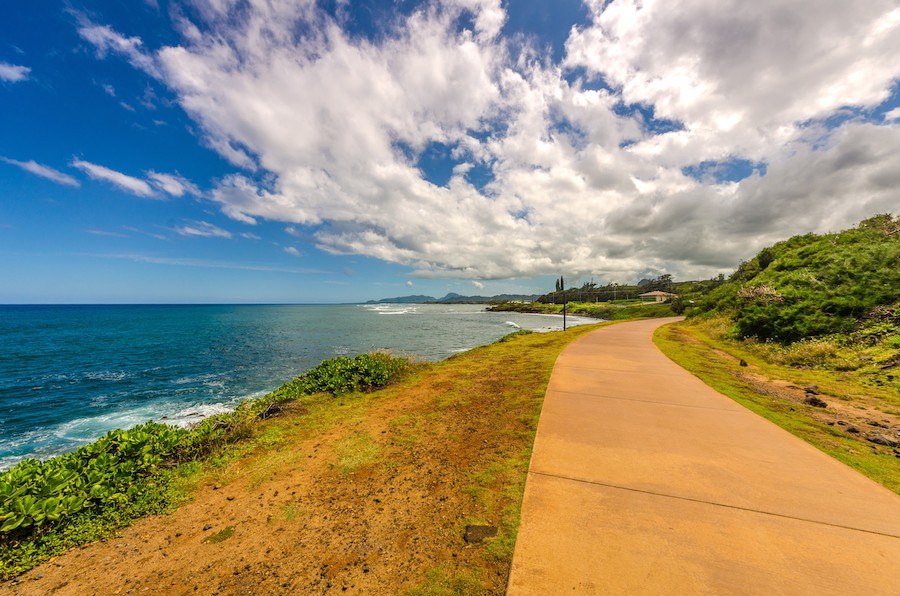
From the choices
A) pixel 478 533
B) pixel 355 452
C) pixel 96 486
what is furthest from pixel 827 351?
pixel 96 486

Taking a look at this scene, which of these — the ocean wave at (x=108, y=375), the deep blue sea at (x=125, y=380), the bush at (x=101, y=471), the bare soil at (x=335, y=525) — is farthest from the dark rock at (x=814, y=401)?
the ocean wave at (x=108, y=375)

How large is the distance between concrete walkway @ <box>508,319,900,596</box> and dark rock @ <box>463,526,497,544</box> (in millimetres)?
341

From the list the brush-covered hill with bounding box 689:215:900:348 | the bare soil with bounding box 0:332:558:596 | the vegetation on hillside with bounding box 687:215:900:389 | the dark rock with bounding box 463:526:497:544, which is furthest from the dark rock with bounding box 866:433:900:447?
the brush-covered hill with bounding box 689:215:900:348

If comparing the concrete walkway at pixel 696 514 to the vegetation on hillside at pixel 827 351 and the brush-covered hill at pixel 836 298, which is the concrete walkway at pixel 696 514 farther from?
the brush-covered hill at pixel 836 298

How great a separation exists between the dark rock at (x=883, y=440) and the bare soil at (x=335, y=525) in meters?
5.10

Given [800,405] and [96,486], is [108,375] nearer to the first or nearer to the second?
[96,486]

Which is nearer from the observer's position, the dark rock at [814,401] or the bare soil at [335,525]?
the bare soil at [335,525]

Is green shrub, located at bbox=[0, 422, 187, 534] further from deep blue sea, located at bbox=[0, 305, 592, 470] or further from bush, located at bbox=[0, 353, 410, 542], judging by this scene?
deep blue sea, located at bbox=[0, 305, 592, 470]

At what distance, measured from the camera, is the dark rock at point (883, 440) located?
15.6 ft

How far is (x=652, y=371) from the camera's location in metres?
9.47

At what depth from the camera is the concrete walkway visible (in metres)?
2.51

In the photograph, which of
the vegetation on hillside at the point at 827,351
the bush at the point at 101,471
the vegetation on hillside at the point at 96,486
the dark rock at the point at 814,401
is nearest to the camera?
the vegetation on hillside at the point at 96,486

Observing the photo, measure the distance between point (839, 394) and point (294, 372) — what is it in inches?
796

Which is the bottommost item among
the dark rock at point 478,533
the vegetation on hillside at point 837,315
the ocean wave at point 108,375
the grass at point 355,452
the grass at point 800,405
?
the ocean wave at point 108,375
